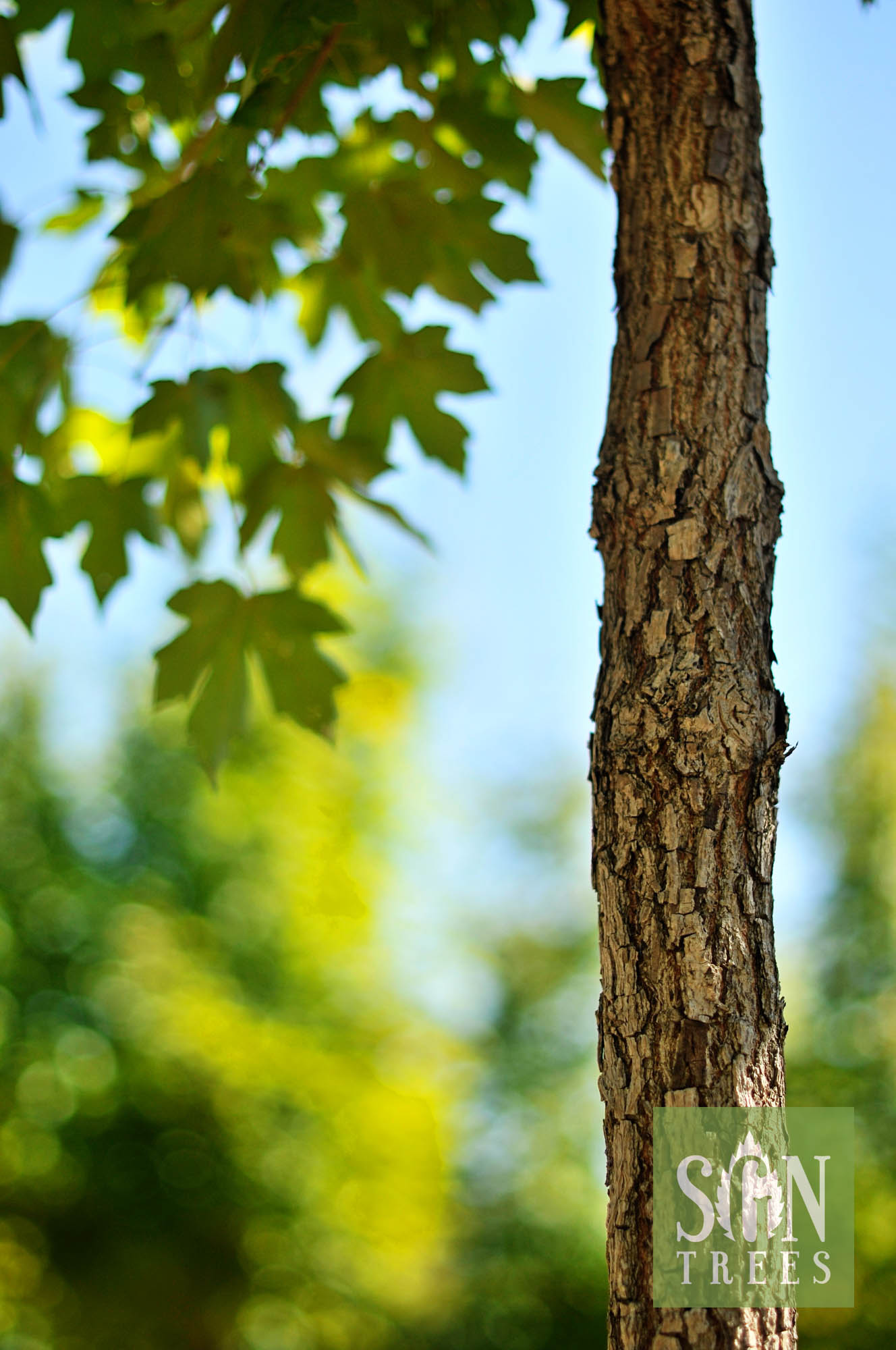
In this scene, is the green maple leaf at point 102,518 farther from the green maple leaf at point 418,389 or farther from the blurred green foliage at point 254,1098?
the blurred green foliage at point 254,1098

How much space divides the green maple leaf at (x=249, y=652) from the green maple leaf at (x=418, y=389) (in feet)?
0.76


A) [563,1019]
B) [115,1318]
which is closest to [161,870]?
[115,1318]

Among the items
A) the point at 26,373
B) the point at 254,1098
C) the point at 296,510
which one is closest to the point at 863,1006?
the point at 254,1098

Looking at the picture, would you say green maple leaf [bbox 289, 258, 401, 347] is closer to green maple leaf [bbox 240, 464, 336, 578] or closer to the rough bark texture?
green maple leaf [bbox 240, 464, 336, 578]

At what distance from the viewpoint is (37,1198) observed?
571 centimetres

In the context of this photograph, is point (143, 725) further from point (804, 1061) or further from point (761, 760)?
point (761, 760)

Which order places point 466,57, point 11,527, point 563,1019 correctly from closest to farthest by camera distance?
point 466,57 → point 11,527 → point 563,1019

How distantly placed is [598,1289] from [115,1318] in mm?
2632

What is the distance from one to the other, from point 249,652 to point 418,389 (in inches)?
14.4

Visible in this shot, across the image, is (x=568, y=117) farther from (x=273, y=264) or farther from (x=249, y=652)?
(x=249, y=652)

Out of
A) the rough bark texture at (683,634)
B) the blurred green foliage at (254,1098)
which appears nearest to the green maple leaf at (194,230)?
the rough bark texture at (683,634)

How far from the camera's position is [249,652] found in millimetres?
1202

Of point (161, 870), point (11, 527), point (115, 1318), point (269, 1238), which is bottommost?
point (115, 1318)

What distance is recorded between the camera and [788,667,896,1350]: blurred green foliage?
4.79m
